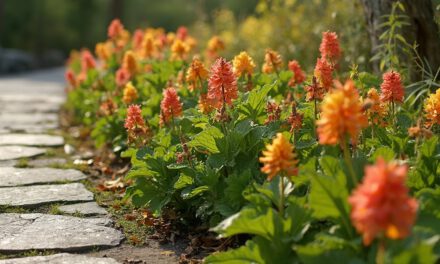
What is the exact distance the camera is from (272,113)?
397 centimetres

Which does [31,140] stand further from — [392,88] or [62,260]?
[392,88]

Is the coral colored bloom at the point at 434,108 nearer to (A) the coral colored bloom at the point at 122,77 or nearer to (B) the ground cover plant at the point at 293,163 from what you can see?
(B) the ground cover plant at the point at 293,163

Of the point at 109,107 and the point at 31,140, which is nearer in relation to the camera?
the point at 109,107

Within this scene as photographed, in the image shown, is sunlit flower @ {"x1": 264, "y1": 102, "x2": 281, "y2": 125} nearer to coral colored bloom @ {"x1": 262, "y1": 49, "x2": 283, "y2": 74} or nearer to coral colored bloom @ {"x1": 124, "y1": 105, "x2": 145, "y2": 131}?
coral colored bloom @ {"x1": 124, "y1": 105, "x2": 145, "y2": 131}

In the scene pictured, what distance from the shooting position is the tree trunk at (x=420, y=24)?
5.20 m

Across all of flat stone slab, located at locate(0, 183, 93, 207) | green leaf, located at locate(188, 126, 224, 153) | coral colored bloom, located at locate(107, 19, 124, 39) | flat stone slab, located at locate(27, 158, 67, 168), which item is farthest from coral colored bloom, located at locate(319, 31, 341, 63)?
coral colored bloom, located at locate(107, 19, 124, 39)

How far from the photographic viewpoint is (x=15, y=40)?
922 inches

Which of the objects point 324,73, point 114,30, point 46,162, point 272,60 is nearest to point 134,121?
point 324,73

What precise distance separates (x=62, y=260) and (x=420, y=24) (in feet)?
11.5

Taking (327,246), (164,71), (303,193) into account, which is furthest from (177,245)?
(164,71)

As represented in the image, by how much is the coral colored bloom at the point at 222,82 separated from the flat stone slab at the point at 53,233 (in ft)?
3.21

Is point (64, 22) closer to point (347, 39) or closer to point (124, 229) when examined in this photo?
point (347, 39)

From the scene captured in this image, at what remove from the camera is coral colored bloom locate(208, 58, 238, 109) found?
358cm

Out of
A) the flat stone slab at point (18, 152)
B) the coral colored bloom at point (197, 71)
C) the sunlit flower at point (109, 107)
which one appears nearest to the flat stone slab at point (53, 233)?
the coral colored bloom at point (197, 71)
